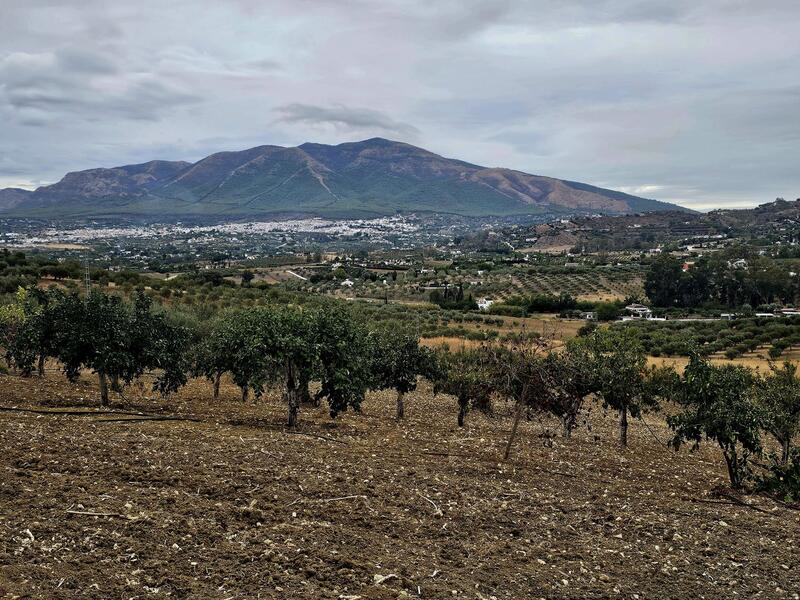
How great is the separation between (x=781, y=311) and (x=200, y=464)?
280ft

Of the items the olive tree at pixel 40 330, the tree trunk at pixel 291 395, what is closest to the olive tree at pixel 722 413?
the tree trunk at pixel 291 395

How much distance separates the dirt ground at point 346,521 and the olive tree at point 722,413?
3.40 feet

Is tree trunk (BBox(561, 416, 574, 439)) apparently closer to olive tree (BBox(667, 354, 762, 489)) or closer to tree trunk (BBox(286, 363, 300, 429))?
olive tree (BBox(667, 354, 762, 489))

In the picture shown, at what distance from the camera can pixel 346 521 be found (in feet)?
33.7

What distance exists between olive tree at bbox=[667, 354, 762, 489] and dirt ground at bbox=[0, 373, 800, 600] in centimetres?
104

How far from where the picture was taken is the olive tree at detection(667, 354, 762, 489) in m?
14.8

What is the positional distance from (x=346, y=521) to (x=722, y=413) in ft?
Result: 31.7

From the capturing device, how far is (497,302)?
85.8 meters

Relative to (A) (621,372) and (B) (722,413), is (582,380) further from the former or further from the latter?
(B) (722,413)

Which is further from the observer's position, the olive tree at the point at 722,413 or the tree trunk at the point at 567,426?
the tree trunk at the point at 567,426

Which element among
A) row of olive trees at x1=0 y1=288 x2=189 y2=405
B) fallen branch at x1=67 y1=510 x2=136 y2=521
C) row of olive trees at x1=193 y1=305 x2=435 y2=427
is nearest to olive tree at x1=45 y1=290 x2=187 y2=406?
row of olive trees at x1=0 y1=288 x2=189 y2=405

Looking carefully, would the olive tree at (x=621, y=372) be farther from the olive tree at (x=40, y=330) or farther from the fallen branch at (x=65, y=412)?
the olive tree at (x=40, y=330)

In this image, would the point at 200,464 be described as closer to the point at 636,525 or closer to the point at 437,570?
the point at 437,570

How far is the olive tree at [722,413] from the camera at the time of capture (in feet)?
48.5
